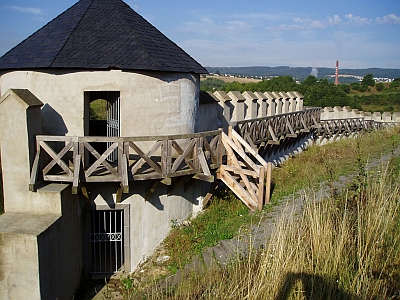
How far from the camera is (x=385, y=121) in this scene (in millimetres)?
32062

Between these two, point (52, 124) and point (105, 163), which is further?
point (52, 124)

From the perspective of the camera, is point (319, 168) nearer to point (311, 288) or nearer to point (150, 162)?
point (150, 162)

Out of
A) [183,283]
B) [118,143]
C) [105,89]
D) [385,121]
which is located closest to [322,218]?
[183,283]

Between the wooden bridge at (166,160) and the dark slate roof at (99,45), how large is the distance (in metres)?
1.79

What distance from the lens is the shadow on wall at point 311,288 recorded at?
4389 millimetres

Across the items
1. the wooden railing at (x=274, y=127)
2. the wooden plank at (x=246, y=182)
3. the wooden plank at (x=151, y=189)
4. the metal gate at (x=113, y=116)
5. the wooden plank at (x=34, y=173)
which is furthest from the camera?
the wooden railing at (x=274, y=127)

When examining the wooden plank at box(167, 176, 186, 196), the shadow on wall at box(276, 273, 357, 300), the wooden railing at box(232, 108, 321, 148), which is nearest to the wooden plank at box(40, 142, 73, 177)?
the wooden plank at box(167, 176, 186, 196)

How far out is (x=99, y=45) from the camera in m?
9.23

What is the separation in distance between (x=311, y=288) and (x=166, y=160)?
4696mm

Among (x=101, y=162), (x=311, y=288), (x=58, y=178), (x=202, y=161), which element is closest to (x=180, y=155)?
(x=202, y=161)

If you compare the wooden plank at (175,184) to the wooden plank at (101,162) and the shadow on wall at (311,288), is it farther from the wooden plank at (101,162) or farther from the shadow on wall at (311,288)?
the shadow on wall at (311,288)

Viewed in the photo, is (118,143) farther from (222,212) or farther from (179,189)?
(222,212)

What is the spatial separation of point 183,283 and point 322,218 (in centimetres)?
222

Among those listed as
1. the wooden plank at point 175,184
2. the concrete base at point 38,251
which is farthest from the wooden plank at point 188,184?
the concrete base at point 38,251
